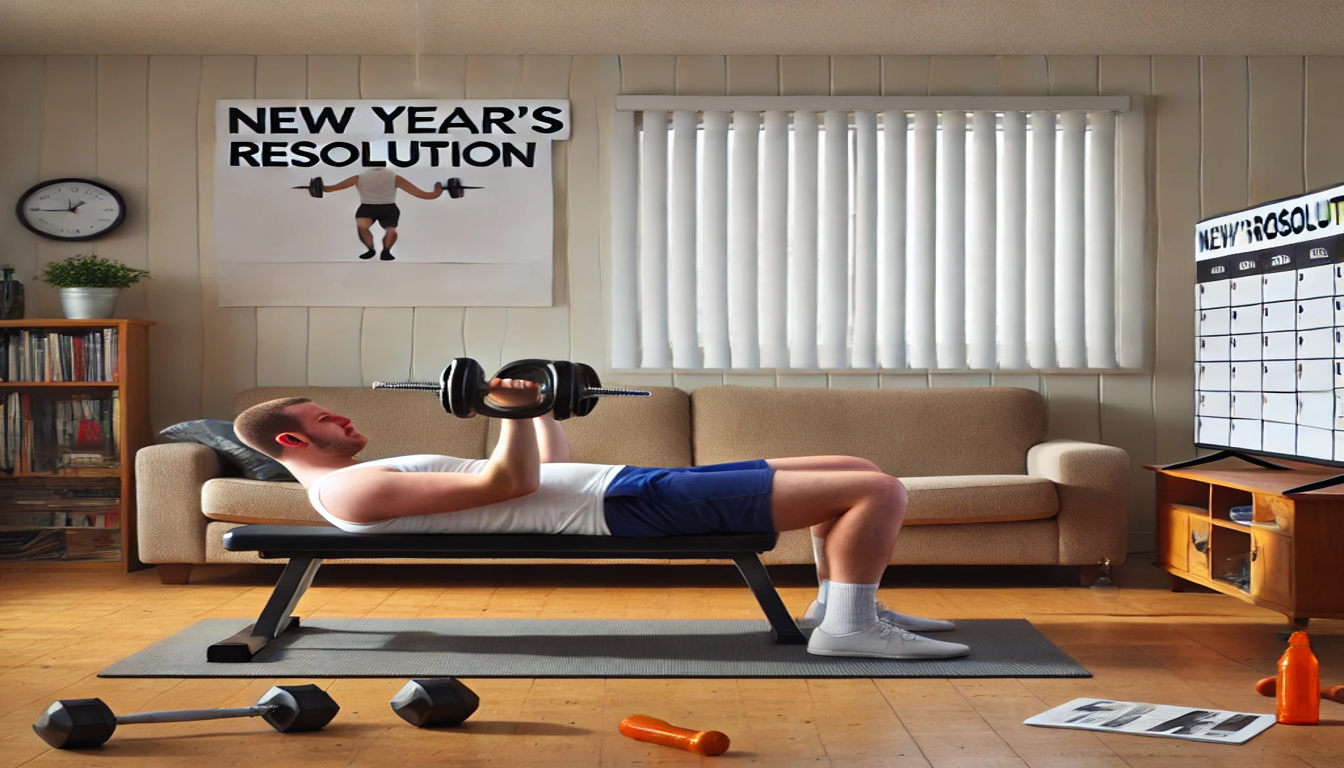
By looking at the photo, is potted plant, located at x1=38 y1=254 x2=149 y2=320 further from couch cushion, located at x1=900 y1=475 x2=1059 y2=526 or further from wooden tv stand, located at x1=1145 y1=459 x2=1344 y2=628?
wooden tv stand, located at x1=1145 y1=459 x2=1344 y2=628

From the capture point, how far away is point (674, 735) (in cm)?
226

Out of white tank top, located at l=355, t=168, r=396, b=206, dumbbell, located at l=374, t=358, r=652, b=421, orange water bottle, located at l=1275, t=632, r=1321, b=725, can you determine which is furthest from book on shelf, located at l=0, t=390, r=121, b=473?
orange water bottle, located at l=1275, t=632, r=1321, b=725

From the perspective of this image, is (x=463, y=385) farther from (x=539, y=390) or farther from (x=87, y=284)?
(x=87, y=284)

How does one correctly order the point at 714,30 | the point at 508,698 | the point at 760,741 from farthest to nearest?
the point at 714,30 → the point at 508,698 → the point at 760,741

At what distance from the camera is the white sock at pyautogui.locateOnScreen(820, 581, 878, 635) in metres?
2.94

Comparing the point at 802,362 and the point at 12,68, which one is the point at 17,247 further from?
the point at 802,362

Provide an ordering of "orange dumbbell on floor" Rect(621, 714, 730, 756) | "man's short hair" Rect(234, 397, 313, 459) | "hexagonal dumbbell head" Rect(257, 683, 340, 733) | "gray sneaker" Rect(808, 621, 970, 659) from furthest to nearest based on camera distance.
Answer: "man's short hair" Rect(234, 397, 313, 459)
"gray sneaker" Rect(808, 621, 970, 659)
"hexagonal dumbbell head" Rect(257, 683, 340, 733)
"orange dumbbell on floor" Rect(621, 714, 730, 756)

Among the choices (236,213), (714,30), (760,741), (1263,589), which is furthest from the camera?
(236,213)

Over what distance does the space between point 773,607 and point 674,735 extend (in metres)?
0.95

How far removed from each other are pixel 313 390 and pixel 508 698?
2540mm

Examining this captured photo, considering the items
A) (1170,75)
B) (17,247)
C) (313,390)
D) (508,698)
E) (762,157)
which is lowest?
(508,698)

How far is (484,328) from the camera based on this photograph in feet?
16.6

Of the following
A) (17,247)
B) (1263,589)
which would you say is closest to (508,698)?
(1263,589)

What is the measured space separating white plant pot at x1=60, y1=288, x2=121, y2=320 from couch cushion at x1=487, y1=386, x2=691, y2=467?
1609 mm
